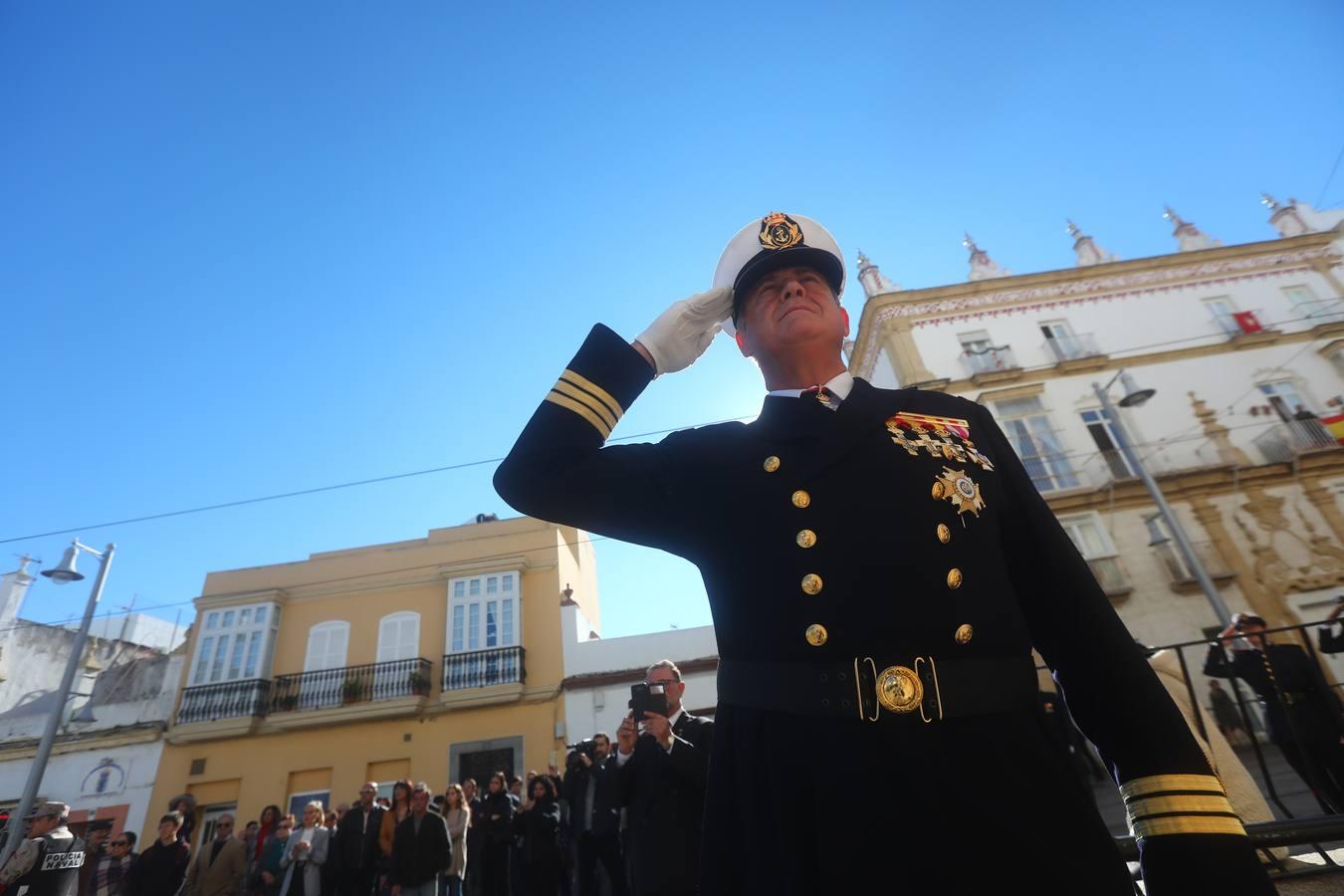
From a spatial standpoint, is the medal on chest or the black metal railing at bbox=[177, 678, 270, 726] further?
the black metal railing at bbox=[177, 678, 270, 726]

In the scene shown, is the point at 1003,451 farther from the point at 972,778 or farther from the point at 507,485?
the point at 507,485

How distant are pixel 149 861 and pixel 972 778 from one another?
28.7 feet

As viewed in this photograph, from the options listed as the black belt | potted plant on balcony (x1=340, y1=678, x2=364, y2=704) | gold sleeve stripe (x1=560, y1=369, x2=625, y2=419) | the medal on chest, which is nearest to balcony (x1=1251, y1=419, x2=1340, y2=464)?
the medal on chest

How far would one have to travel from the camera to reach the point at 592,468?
4.85 feet

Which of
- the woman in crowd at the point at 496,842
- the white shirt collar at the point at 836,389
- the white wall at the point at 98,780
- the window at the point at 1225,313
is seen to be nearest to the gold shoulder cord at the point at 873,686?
the white shirt collar at the point at 836,389

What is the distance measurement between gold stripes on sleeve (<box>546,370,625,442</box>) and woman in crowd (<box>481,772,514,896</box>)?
332 inches

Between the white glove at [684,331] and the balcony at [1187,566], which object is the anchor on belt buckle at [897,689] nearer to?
the white glove at [684,331]

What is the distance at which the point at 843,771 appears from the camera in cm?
109

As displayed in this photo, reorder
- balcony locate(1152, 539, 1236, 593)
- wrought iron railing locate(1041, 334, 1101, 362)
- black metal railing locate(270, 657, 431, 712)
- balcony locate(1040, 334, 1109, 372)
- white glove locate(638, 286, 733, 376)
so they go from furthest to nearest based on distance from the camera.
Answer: wrought iron railing locate(1041, 334, 1101, 362) < balcony locate(1040, 334, 1109, 372) < black metal railing locate(270, 657, 431, 712) < balcony locate(1152, 539, 1236, 593) < white glove locate(638, 286, 733, 376)

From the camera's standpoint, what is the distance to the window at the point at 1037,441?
18.0 m

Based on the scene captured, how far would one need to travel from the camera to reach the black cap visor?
5.71 ft

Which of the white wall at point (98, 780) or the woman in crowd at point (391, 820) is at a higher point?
the white wall at point (98, 780)

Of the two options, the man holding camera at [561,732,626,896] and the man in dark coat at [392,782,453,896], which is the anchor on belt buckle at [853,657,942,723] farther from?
the man in dark coat at [392,782,453,896]

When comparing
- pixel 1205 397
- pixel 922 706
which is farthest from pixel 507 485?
pixel 1205 397
